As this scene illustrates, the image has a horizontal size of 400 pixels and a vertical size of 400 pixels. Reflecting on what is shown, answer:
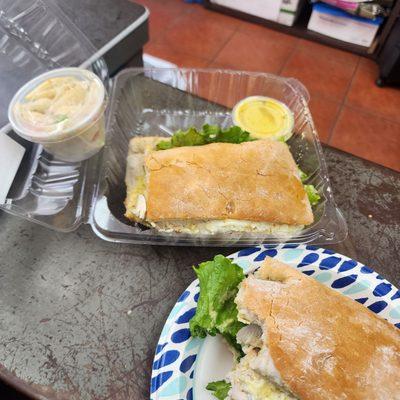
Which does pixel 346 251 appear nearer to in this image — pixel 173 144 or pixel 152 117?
pixel 173 144

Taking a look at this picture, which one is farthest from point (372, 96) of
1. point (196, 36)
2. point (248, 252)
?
point (248, 252)

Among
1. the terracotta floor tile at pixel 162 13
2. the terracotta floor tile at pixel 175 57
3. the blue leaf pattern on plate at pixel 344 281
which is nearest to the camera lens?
the blue leaf pattern on plate at pixel 344 281

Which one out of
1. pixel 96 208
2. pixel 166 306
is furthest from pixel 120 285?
pixel 96 208

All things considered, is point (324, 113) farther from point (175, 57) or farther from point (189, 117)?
point (189, 117)

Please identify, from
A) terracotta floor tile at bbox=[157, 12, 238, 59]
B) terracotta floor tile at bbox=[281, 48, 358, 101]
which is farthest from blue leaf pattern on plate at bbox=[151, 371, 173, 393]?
terracotta floor tile at bbox=[157, 12, 238, 59]

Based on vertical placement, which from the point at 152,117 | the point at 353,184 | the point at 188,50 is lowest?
the point at 188,50

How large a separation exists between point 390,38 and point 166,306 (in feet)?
9.75

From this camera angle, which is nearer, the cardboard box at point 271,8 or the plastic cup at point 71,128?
the plastic cup at point 71,128

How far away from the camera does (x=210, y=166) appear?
1231 millimetres

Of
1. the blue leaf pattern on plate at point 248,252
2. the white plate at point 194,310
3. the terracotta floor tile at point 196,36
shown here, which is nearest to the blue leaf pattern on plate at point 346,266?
the white plate at point 194,310

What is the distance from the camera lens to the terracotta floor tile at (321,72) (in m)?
3.04

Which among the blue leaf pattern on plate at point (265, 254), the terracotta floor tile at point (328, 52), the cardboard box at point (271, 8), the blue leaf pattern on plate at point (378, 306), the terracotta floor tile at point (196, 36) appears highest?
the blue leaf pattern on plate at point (378, 306)

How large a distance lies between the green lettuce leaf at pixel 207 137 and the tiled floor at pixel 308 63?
1540 mm

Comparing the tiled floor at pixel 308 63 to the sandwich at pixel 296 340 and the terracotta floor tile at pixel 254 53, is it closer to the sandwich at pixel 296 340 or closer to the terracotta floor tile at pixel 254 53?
the terracotta floor tile at pixel 254 53
